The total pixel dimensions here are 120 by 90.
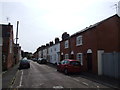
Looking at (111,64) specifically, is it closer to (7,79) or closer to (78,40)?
(78,40)

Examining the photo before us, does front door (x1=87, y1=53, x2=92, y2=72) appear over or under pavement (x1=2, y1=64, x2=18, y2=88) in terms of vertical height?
over

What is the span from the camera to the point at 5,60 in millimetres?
24016

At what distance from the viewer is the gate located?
14426 mm

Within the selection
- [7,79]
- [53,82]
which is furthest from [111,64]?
[7,79]

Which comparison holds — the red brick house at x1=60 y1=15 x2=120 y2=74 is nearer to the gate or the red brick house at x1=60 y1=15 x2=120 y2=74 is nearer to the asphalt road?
the gate

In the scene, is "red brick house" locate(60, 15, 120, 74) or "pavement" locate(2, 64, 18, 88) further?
"red brick house" locate(60, 15, 120, 74)

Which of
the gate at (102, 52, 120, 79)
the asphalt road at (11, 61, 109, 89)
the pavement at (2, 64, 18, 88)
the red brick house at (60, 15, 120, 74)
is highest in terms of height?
the red brick house at (60, 15, 120, 74)

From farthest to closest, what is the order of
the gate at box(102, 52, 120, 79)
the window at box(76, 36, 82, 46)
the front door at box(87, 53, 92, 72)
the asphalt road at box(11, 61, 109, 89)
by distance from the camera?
the window at box(76, 36, 82, 46) < the front door at box(87, 53, 92, 72) < the gate at box(102, 52, 120, 79) < the asphalt road at box(11, 61, 109, 89)

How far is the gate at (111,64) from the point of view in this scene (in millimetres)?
14426

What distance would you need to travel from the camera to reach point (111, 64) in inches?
601

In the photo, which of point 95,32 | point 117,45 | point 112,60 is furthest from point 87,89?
point 117,45

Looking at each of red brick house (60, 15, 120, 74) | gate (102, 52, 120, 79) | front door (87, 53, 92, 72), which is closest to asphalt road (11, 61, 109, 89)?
gate (102, 52, 120, 79)

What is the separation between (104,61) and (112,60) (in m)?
1.47

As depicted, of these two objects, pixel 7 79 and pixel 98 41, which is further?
pixel 98 41
